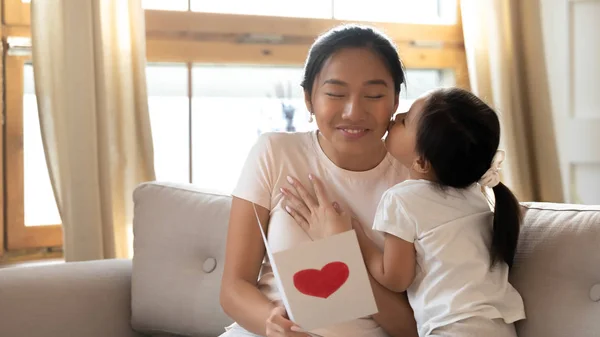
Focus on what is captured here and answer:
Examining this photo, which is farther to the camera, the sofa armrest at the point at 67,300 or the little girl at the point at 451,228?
the sofa armrest at the point at 67,300

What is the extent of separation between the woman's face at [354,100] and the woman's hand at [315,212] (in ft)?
0.38

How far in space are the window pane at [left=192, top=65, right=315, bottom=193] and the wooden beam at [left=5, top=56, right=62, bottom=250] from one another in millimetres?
597

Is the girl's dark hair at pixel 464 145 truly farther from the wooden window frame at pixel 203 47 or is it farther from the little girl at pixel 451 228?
the wooden window frame at pixel 203 47

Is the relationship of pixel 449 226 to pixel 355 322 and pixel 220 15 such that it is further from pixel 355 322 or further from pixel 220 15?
pixel 220 15

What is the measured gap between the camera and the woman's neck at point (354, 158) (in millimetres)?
1571

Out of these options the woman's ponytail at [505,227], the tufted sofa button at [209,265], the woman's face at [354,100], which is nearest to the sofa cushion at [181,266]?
the tufted sofa button at [209,265]

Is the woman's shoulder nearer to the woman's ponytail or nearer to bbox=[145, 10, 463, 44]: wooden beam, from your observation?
the woman's ponytail

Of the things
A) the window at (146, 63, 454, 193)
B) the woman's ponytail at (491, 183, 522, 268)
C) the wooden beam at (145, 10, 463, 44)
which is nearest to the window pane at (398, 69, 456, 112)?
the wooden beam at (145, 10, 463, 44)


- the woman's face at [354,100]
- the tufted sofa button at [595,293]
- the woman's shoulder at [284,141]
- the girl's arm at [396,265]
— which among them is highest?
the woman's face at [354,100]

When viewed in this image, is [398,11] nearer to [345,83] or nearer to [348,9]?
[348,9]

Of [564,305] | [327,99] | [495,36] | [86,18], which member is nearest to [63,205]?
[86,18]

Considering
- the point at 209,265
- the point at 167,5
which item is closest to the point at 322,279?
the point at 209,265

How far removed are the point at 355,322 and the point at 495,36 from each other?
5.26 feet

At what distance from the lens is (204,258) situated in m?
1.84
